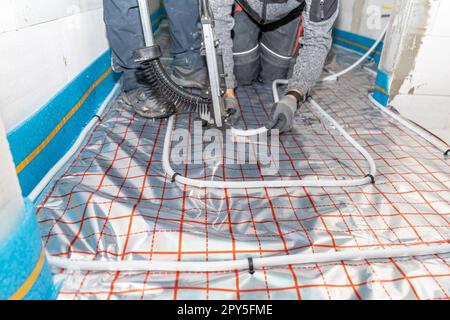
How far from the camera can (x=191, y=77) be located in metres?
1.66

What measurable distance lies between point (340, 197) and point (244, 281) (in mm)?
433

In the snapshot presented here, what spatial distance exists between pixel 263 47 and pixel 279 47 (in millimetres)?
102

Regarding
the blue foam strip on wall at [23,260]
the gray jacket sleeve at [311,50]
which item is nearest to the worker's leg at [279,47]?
the gray jacket sleeve at [311,50]

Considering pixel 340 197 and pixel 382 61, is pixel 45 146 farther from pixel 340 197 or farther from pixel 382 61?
pixel 382 61

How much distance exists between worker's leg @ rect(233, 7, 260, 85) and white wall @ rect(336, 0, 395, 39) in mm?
1105

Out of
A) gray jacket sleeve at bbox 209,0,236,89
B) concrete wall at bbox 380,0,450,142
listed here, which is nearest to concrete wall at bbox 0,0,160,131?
gray jacket sleeve at bbox 209,0,236,89

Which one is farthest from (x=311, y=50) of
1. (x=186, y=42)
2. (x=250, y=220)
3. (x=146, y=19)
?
(x=250, y=220)

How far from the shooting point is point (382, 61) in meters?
1.68

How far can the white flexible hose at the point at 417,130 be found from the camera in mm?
1279

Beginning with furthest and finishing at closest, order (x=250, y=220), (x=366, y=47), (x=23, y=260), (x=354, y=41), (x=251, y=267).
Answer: (x=354, y=41)
(x=366, y=47)
(x=250, y=220)
(x=251, y=267)
(x=23, y=260)

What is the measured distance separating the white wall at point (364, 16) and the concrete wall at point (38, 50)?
195 centimetres

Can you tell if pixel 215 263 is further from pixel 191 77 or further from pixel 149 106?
pixel 191 77
